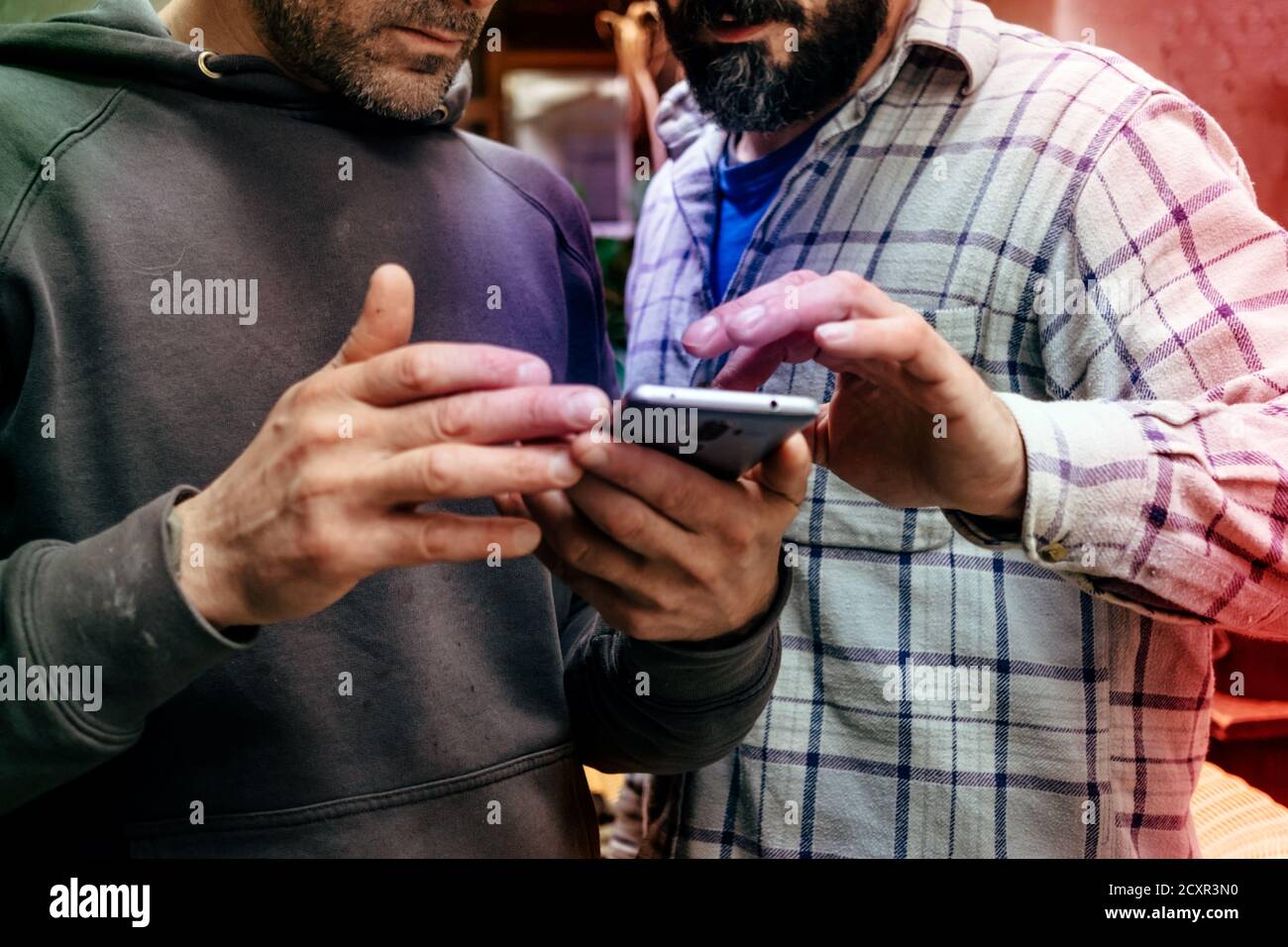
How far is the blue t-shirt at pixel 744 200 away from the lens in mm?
1222

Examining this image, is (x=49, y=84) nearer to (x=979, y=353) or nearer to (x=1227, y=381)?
(x=979, y=353)

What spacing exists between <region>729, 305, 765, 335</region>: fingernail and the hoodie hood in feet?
1.53

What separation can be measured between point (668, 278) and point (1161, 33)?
Result: 29.3 inches

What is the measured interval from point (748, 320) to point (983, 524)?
0.30 m

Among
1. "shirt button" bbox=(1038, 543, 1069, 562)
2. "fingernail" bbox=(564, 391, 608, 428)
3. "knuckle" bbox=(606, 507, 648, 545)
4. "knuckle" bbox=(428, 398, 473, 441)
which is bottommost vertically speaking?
"shirt button" bbox=(1038, 543, 1069, 562)

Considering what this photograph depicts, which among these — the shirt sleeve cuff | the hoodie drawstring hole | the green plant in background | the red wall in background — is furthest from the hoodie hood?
the green plant in background

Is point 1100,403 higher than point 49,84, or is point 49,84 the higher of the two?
point 49,84

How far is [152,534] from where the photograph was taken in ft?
2.04

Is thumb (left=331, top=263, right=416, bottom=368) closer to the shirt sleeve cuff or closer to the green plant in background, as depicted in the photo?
the shirt sleeve cuff

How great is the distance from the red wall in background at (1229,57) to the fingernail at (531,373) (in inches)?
43.9

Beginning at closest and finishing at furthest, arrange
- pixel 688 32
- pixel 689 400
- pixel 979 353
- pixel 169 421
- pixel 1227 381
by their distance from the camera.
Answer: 1. pixel 689 400
2. pixel 169 421
3. pixel 1227 381
4. pixel 979 353
5. pixel 688 32

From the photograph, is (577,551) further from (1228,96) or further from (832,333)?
(1228,96)

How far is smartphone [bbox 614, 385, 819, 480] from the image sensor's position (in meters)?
0.59
